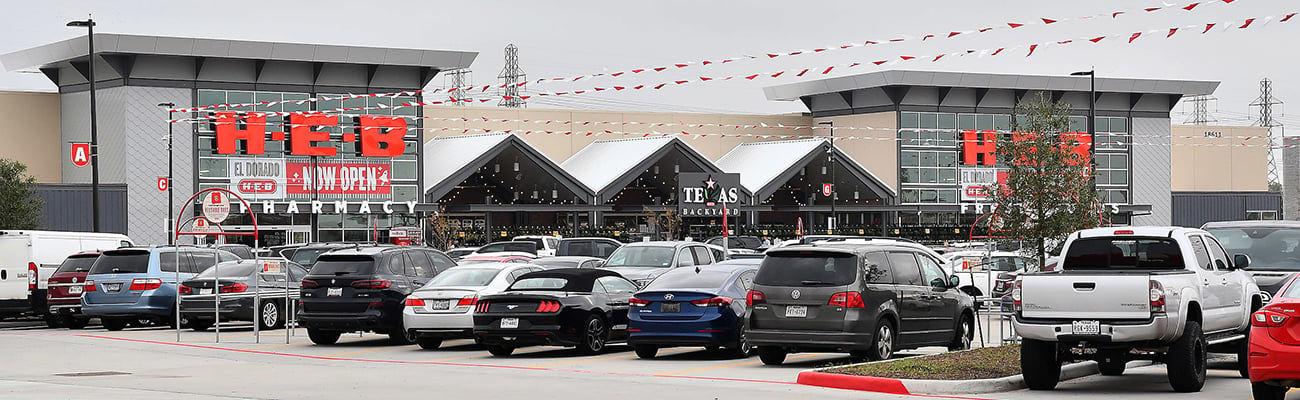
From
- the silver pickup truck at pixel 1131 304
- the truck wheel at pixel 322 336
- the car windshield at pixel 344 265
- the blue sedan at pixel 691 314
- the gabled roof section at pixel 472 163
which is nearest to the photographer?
the silver pickup truck at pixel 1131 304

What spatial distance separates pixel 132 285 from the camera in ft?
93.2

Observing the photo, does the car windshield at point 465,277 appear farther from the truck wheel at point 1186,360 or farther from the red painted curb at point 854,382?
the truck wheel at point 1186,360

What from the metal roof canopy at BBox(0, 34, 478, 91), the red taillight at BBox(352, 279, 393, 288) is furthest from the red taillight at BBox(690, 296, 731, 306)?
the metal roof canopy at BBox(0, 34, 478, 91)

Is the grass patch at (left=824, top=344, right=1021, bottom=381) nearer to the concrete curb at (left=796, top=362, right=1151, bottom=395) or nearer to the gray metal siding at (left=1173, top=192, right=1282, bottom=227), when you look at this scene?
the concrete curb at (left=796, top=362, right=1151, bottom=395)

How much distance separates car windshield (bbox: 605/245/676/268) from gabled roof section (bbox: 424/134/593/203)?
3379 centimetres

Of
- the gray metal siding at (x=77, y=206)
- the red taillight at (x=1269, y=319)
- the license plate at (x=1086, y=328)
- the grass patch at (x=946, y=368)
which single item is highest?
the gray metal siding at (x=77, y=206)

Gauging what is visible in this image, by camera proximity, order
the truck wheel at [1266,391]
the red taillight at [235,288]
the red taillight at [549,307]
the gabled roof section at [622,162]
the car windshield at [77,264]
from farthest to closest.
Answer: the gabled roof section at [622,162] < the car windshield at [77,264] < the red taillight at [235,288] < the red taillight at [549,307] < the truck wheel at [1266,391]

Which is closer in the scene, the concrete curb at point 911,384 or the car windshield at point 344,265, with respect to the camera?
the concrete curb at point 911,384

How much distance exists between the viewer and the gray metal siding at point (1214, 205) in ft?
293

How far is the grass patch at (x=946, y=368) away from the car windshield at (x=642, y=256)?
11297mm

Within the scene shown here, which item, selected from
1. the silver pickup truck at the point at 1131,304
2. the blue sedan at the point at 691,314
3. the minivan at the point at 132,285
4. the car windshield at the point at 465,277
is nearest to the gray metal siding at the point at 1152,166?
the minivan at the point at 132,285

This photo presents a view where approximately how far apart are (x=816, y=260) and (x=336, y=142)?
4737 centimetres

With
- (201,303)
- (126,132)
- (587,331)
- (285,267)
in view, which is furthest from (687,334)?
(126,132)

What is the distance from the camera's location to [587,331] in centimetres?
2100
